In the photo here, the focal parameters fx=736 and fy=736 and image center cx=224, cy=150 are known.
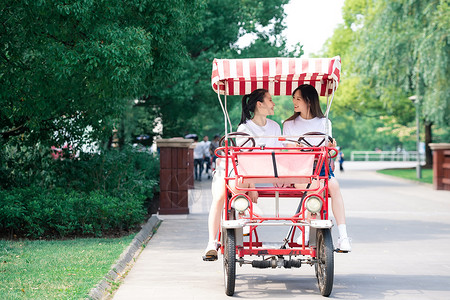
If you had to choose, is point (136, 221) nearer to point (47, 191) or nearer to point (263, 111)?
point (47, 191)

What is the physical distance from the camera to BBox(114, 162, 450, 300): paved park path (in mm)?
7637

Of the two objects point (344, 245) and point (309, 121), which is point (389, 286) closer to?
point (344, 245)

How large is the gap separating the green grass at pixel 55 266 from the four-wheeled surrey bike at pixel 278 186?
1557 millimetres

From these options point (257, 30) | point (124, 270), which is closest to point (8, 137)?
point (124, 270)

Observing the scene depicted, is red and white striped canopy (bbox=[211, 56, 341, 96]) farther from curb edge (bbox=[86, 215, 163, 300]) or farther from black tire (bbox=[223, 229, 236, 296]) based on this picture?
curb edge (bbox=[86, 215, 163, 300])

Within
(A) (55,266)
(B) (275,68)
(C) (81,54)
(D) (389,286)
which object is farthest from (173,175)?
(D) (389,286)

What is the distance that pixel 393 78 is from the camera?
30625mm

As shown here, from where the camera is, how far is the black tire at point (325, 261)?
7148mm

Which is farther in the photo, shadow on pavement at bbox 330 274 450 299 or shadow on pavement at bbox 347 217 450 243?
shadow on pavement at bbox 347 217 450 243

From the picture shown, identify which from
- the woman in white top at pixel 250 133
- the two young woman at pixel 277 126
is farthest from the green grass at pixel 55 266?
the two young woman at pixel 277 126

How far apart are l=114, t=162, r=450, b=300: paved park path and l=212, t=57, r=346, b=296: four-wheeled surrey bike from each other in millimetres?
409

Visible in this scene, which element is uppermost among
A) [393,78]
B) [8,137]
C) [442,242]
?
[393,78]

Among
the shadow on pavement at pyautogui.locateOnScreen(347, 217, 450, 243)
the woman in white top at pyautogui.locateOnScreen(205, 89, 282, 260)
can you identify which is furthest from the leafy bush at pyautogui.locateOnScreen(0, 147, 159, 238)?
the woman in white top at pyautogui.locateOnScreen(205, 89, 282, 260)

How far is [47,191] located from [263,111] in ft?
20.5
